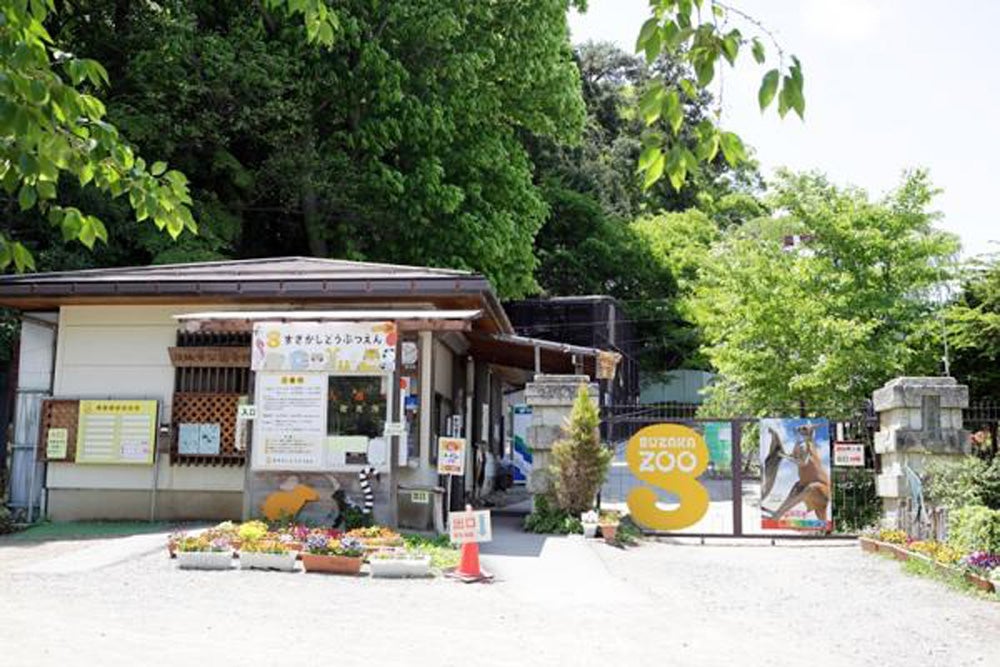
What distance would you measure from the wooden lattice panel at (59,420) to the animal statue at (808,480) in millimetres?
10786

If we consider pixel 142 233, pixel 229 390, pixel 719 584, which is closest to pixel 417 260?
pixel 142 233

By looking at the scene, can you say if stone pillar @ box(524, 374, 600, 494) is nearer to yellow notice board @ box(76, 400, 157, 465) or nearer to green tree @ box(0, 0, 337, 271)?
yellow notice board @ box(76, 400, 157, 465)

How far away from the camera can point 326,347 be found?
13.4 meters

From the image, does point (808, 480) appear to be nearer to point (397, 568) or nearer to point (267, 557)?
point (397, 568)

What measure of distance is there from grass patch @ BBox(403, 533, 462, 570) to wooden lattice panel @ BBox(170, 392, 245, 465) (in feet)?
11.3

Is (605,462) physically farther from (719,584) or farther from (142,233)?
(142,233)

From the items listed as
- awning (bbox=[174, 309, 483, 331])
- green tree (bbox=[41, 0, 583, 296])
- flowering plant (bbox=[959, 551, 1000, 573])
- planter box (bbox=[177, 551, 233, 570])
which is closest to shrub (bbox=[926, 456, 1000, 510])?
flowering plant (bbox=[959, 551, 1000, 573])

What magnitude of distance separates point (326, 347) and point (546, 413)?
150 inches

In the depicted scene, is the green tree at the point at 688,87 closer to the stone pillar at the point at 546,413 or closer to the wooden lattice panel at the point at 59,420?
the stone pillar at the point at 546,413

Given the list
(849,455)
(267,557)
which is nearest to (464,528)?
(267,557)

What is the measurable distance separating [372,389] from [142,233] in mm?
12142

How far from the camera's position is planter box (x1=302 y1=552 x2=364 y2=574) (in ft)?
34.3

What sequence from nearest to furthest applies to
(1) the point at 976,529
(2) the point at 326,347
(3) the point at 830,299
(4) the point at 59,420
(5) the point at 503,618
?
(5) the point at 503,618
(1) the point at 976,529
(2) the point at 326,347
(4) the point at 59,420
(3) the point at 830,299

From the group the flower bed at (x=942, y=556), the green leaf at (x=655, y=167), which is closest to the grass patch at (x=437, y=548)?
the flower bed at (x=942, y=556)
